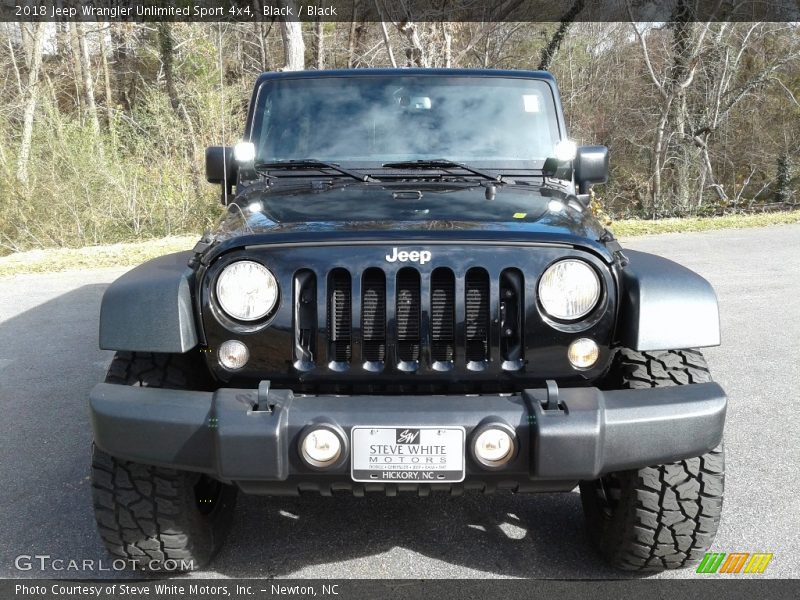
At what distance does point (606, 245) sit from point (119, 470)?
178 cm

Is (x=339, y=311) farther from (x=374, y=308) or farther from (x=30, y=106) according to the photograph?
(x=30, y=106)

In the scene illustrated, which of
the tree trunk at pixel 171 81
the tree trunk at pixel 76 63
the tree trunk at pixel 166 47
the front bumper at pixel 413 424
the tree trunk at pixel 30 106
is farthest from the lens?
the tree trunk at pixel 76 63

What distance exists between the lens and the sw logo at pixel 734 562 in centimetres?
259

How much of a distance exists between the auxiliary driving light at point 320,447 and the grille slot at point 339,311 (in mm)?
317

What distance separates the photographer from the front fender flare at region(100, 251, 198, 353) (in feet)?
7.23

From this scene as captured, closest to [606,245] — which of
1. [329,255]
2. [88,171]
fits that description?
[329,255]

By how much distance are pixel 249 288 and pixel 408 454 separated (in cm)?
71

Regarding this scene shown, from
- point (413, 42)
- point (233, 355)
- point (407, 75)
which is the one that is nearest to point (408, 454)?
point (233, 355)

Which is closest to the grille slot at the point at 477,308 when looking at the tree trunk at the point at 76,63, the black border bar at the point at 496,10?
the black border bar at the point at 496,10

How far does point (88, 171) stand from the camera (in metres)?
11.8

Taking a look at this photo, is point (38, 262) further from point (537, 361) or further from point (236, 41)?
point (236, 41)

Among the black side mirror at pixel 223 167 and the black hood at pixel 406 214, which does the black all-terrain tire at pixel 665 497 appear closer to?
the black hood at pixel 406 214

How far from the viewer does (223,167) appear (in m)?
3.55

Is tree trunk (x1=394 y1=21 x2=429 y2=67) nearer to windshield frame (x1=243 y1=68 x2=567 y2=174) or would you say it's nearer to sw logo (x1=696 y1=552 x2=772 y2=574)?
windshield frame (x1=243 y1=68 x2=567 y2=174)
